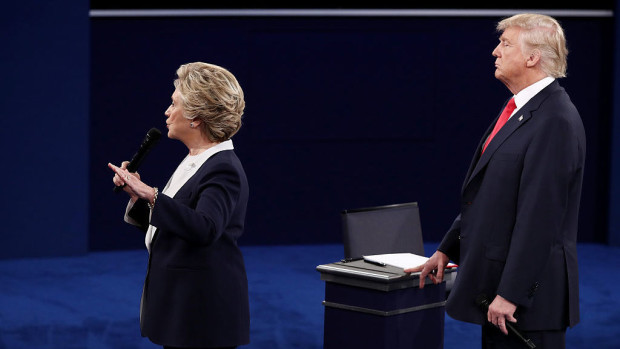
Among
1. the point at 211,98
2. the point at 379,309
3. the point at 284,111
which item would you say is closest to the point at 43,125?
the point at 284,111

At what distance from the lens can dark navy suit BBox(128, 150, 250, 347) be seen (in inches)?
93.8

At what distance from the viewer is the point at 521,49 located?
92.7 inches

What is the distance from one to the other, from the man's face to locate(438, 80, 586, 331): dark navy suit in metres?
0.10

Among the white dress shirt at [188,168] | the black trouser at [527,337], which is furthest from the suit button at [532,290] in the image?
the white dress shirt at [188,168]

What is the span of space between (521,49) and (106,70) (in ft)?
18.1

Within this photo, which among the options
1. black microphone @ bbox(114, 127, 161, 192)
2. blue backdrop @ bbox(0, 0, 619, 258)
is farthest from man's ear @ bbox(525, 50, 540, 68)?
blue backdrop @ bbox(0, 0, 619, 258)

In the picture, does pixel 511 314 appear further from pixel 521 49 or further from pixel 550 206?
pixel 521 49

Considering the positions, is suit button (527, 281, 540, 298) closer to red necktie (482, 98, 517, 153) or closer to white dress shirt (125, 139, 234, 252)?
red necktie (482, 98, 517, 153)

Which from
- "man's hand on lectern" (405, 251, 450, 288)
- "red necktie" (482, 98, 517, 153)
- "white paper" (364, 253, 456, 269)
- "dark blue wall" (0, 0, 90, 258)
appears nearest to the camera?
"red necktie" (482, 98, 517, 153)

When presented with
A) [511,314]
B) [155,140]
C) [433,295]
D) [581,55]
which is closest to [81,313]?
[433,295]

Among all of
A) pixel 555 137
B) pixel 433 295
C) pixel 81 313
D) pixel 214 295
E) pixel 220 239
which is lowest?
pixel 81 313

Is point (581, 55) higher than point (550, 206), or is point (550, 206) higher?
point (581, 55)

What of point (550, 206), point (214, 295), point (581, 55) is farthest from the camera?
point (581, 55)

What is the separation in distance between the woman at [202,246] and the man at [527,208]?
0.65 m
